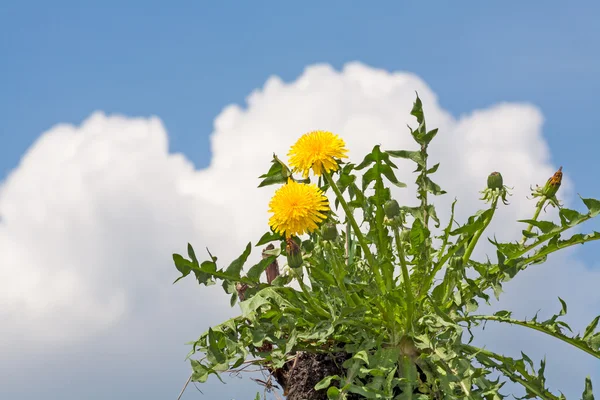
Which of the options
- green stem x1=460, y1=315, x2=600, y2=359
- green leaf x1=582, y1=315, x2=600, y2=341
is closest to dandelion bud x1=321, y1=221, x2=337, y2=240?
green stem x1=460, y1=315, x2=600, y2=359

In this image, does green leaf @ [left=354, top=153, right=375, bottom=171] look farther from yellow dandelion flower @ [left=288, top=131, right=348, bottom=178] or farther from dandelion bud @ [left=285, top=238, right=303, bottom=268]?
dandelion bud @ [left=285, top=238, right=303, bottom=268]

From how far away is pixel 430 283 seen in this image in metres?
4.88

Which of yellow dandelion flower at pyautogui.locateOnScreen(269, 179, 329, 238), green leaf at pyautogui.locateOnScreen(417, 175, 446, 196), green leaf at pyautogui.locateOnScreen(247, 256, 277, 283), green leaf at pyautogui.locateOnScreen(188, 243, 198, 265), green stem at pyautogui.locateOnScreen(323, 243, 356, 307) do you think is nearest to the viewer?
yellow dandelion flower at pyautogui.locateOnScreen(269, 179, 329, 238)

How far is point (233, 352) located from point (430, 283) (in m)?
1.24

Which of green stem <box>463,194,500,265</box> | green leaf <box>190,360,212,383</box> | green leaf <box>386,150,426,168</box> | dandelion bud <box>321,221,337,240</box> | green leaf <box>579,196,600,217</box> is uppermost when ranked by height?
green leaf <box>386,150,426,168</box>

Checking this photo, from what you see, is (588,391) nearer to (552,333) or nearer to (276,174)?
(552,333)

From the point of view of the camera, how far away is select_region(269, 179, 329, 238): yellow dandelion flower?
14.2ft

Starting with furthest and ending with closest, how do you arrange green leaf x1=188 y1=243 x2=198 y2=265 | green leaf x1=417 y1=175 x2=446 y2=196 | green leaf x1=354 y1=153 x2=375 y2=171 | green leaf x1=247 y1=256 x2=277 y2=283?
green leaf x1=417 y1=175 x2=446 y2=196 → green leaf x1=354 y1=153 x2=375 y2=171 → green leaf x1=247 y1=256 x2=277 y2=283 → green leaf x1=188 y1=243 x2=198 y2=265

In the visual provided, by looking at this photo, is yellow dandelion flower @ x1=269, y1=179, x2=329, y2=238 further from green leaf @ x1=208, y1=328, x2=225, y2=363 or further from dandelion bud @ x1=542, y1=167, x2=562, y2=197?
dandelion bud @ x1=542, y1=167, x2=562, y2=197

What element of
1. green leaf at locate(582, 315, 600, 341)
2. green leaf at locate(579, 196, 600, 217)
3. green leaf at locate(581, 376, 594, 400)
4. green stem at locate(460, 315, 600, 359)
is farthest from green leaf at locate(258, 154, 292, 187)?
green leaf at locate(581, 376, 594, 400)

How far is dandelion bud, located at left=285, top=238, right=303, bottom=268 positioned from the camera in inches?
171

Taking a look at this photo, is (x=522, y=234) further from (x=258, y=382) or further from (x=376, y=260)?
(x=258, y=382)

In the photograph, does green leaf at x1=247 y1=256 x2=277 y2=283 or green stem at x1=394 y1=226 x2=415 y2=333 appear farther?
green leaf at x1=247 y1=256 x2=277 y2=283

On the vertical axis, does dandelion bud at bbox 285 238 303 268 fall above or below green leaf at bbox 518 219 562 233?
below
